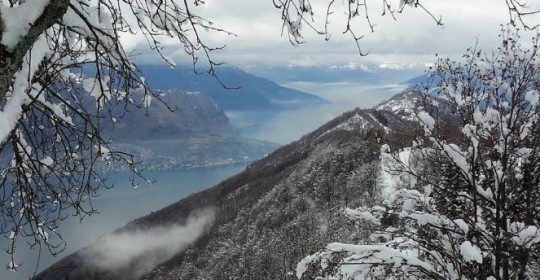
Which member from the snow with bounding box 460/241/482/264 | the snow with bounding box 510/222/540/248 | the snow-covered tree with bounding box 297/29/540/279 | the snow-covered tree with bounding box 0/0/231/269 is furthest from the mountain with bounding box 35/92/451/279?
the snow-covered tree with bounding box 0/0/231/269

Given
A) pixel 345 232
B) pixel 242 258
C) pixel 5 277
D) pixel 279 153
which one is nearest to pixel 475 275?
pixel 345 232

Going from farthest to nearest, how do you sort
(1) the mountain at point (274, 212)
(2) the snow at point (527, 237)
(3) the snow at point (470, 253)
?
(1) the mountain at point (274, 212), (2) the snow at point (527, 237), (3) the snow at point (470, 253)

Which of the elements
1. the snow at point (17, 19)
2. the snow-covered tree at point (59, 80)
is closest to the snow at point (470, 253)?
the snow-covered tree at point (59, 80)

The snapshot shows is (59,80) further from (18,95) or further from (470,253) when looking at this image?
(470,253)

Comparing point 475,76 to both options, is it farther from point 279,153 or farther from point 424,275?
point 279,153

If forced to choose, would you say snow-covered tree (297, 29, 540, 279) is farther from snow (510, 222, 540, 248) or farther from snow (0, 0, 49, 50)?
snow (0, 0, 49, 50)

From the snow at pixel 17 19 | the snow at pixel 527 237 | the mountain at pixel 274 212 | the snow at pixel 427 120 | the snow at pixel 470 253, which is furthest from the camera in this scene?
the mountain at pixel 274 212

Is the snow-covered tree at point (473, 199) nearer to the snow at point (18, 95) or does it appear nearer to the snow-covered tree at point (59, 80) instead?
the snow-covered tree at point (59, 80)

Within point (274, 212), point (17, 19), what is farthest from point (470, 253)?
point (274, 212)
